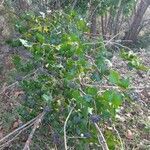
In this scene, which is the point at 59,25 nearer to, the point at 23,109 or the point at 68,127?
the point at 23,109

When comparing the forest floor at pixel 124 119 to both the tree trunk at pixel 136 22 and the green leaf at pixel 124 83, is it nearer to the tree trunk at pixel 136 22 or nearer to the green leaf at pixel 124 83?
the green leaf at pixel 124 83

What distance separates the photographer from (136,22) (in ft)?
34.8

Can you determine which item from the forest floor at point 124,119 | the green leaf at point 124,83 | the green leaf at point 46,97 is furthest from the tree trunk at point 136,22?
the green leaf at point 124,83

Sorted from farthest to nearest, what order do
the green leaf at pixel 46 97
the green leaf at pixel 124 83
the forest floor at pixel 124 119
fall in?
the forest floor at pixel 124 119 → the green leaf at pixel 46 97 → the green leaf at pixel 124 83

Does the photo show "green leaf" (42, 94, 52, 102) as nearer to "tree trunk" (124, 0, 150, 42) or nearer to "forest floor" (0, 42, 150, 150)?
"forest floor" (0, 42, 150, 150)

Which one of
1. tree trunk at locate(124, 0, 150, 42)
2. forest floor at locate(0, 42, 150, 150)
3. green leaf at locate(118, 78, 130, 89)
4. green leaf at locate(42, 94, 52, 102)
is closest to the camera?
green leaf at locate(118, 78, 130, 89)

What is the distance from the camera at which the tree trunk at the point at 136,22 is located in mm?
10305

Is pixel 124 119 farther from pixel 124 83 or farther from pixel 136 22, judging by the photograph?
pixel 136 22

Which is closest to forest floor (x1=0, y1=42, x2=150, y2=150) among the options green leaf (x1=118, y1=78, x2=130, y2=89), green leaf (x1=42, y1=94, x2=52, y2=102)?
green leaf (x1=42, y1=94, x2=52, y2=102)

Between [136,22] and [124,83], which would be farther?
[136,22]

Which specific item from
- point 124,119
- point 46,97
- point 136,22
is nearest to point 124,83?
point 46,97

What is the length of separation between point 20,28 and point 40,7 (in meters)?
2.67

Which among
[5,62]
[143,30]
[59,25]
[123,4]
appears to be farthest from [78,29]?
[143,30]

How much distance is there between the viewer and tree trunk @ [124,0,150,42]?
10.3m
